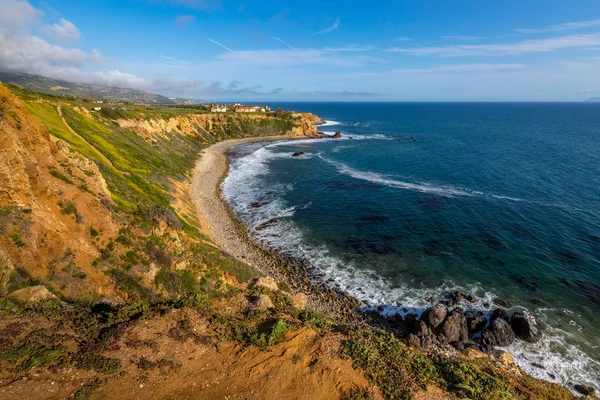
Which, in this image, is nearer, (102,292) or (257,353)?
(257,353)

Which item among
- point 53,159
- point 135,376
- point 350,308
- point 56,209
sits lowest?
point 350,308

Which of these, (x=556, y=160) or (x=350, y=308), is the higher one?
(x=556, y=160)

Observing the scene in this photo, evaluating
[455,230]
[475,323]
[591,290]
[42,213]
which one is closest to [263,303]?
[42,213]

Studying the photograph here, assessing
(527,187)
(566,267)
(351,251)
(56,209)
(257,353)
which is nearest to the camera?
(257,353)

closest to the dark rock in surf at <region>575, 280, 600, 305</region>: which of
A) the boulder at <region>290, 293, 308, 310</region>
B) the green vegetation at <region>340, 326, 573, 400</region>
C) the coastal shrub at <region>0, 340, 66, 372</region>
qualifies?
the green vegetation at <region>340, 326, 573, 400</region>

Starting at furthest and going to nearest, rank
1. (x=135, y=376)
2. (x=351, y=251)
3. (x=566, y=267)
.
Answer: (x=351, y=251), (x=566, y=267), (x=135, y=376)

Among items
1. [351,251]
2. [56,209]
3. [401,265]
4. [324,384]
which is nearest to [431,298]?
[401,265]

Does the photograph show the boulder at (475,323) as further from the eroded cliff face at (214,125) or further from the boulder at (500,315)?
the eroded cliff face at (214,125)

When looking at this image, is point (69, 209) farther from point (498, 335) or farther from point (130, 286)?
point (498, 335)

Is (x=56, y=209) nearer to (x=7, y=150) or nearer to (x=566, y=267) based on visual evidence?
(x=7, y=150)
